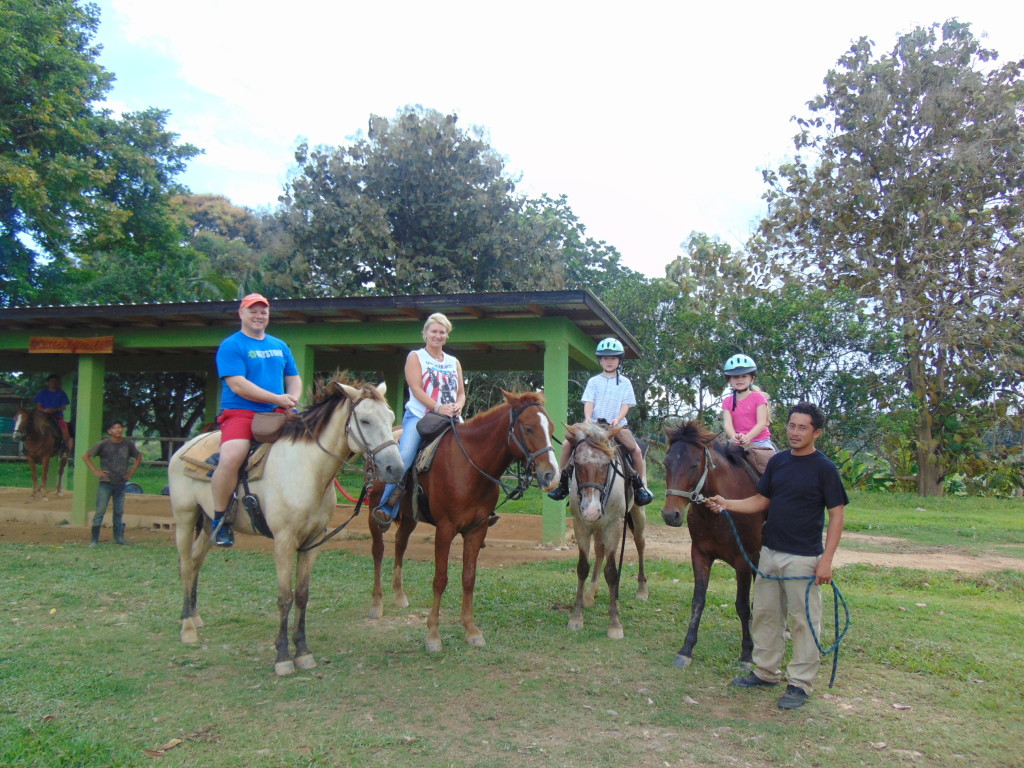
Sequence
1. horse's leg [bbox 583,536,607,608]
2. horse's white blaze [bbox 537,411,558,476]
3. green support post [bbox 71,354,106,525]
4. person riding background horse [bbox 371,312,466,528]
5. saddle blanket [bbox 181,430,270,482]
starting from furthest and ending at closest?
1. green support post [bbox 71,354,106,525]
2. horse's leg [bbox 583,536,607,608]
3. person riding background horse [bbox 371,312,466,528]
4. saddle blanket [bbox 181,430,270,482]
5. horse's white blaze [bbox 537,411,558,476]

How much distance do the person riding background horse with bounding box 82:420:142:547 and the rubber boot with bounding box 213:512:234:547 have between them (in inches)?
248

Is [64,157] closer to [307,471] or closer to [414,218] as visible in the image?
[414,218]

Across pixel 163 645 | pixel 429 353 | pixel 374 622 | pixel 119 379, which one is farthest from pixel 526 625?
pixel 119 379

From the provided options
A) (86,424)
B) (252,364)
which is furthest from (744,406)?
(86,424)

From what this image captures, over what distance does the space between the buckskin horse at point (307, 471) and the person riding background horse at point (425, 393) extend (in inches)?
26.8

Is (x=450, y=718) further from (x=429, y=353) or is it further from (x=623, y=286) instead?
(x=623, y=286)

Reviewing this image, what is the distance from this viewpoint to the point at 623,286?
2084 centimetres

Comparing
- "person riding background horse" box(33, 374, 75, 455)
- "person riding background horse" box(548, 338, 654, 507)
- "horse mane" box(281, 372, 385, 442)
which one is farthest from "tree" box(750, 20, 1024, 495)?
"person riding background horse" box(33, 374, 75, 455)

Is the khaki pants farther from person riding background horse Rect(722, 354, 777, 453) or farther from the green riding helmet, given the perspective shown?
the green riding helmet

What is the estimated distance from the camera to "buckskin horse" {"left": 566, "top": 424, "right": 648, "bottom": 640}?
18.9 ft

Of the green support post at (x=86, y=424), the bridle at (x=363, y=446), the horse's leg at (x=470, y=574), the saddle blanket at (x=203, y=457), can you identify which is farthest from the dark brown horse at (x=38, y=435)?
the horse's leg at (x=470, y=574)

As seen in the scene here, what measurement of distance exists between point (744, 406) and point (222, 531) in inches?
175

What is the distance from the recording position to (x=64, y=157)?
1747 centimetres

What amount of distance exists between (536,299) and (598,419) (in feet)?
11.4
